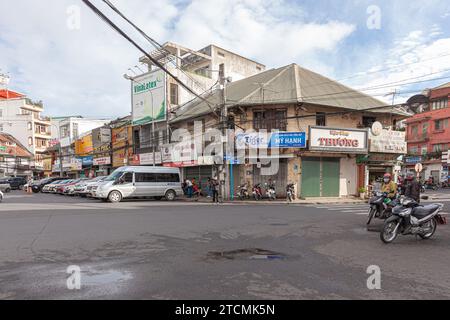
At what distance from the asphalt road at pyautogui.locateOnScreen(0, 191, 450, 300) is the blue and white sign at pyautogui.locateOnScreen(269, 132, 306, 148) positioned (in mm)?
9925

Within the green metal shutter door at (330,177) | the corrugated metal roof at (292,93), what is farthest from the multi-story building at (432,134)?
the green metal shutter door at (330,177)

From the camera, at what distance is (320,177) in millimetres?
20516

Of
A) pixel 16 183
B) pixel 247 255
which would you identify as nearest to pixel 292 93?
pixel 247 255

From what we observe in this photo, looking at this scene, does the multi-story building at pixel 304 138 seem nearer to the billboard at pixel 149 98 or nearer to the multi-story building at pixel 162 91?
the multi-story building at pixel 162 91

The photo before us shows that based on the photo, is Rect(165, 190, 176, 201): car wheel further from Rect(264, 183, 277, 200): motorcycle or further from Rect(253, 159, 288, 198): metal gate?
Rect(264, 183, 277, 200): motorcycle

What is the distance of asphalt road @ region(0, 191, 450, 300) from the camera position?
412cm

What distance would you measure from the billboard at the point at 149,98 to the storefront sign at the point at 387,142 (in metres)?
17.6

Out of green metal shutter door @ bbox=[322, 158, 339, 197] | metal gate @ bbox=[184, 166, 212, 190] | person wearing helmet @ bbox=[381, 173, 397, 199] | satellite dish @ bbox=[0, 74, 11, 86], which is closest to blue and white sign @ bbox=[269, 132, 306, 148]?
Answer: green metal shutter door @ bbox=[322, 158, 339, 197]

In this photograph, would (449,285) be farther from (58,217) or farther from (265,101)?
(265,101)

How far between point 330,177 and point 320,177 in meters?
0.89

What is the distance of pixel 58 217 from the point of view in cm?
1105

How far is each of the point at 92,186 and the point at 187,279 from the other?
17.7m

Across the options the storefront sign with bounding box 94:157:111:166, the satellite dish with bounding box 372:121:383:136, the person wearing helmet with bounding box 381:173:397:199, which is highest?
the satellite dish with bounding box 372:121:383:136

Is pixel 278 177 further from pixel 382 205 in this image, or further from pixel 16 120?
pixel 16 120
